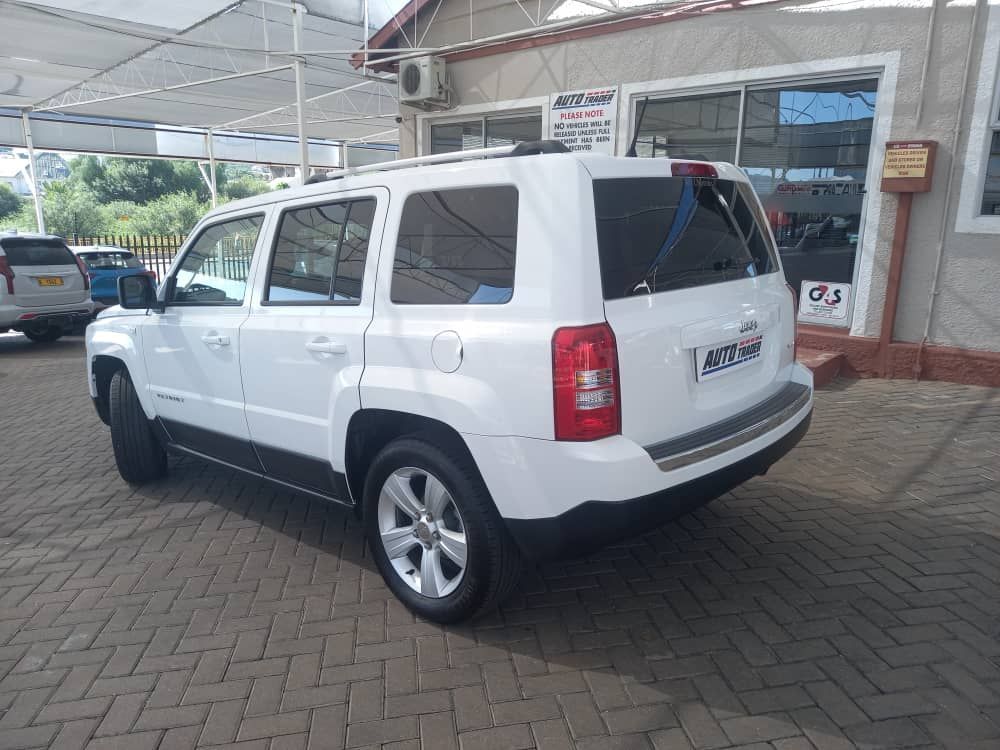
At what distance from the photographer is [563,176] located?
2.57 m

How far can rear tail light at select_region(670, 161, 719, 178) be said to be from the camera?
9.70 ft

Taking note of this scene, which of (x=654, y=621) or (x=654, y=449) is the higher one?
(x=654, y=449)

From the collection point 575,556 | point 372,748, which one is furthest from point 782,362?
point 372,748

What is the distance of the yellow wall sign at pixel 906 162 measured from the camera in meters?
6.25

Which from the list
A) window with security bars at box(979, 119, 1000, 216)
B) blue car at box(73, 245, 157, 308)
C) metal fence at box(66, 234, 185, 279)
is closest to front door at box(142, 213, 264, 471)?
window with security bars at box(979, 119, 1000, 216)

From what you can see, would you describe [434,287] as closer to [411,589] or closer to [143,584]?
[411,589]

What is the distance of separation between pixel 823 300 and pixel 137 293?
6269 millimetres

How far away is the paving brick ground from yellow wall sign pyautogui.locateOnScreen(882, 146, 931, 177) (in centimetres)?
294

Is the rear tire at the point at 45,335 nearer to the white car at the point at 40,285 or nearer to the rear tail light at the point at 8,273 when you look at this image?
the white car at the point at 40,285

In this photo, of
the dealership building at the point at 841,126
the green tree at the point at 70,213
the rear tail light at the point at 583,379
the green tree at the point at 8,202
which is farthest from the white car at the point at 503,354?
the green tree at the point at 8,202

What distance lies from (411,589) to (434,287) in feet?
4.42

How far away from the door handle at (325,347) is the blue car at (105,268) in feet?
34.0

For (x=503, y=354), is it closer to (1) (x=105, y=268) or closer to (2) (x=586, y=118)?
(2) (x=586, y=118)

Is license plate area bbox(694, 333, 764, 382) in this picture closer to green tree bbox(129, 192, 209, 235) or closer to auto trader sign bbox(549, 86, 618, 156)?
auto trader sign bbox(549, 86, 618, 156)
